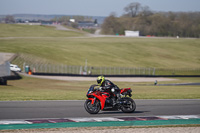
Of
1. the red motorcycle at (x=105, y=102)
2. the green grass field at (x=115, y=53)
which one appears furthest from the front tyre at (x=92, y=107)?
the green grass field at (x=115, y=53)

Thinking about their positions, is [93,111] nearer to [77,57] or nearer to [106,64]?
[106,64]

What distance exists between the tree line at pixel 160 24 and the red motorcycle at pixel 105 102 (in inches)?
5376

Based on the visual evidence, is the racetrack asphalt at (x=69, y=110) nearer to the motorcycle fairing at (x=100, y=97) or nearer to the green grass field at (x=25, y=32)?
the motorcycle fairing at (x=100, y=97)

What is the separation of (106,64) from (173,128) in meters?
63.0

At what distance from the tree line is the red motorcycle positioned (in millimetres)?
136555

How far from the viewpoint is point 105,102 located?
519 inches

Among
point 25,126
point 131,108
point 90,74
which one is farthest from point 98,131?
point 90,74

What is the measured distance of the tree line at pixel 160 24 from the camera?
148875 millimetres

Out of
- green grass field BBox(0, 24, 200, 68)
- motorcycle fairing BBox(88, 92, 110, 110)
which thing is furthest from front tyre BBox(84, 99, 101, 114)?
green grass field BBox(0, 24, 200, 68)

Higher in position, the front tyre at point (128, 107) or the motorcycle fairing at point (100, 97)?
the motorcycle fairing at point (100, 97)

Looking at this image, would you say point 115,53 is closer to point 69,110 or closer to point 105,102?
point 69,110

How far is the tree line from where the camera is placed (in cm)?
14888

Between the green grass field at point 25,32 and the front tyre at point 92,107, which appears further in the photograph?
the green grass field at point 25,32

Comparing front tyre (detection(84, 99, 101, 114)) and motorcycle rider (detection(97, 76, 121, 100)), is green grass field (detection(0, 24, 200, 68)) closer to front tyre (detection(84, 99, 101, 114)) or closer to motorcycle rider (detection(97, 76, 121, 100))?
front tyre (detection(84, 99, 101, 114))
